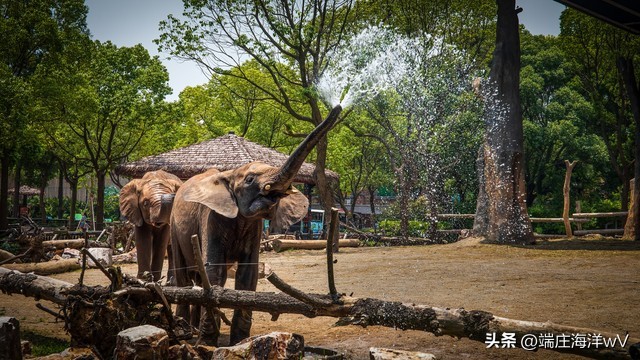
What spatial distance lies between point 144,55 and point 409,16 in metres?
11.9

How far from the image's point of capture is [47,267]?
1755 cm

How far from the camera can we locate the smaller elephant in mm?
11469

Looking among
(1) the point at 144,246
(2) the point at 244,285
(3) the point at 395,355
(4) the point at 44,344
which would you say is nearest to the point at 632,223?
(1) the point at 144,246

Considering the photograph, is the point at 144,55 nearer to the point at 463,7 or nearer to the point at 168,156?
the point at 168,156

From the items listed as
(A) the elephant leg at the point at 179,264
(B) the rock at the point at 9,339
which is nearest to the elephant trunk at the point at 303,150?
(A) the elephant leg at the point at 179,264

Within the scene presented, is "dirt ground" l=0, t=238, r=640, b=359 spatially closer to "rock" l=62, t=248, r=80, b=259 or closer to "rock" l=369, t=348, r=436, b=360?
"rock" l=369, t=348, r=436, b=360

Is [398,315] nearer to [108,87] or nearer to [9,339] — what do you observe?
[9,339]

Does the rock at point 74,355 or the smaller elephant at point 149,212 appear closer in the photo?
the rock at point 74,355

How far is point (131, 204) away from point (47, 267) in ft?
22.2

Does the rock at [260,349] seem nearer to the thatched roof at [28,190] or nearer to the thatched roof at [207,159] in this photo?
the thatched roof at [207,159]

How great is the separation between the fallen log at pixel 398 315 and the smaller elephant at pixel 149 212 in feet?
12.0

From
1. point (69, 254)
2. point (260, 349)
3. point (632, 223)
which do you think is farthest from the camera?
point (632, 223)

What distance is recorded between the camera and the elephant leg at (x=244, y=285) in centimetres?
822

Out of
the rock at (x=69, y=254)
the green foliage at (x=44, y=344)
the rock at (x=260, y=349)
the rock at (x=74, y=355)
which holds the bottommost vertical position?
the green foliage at (x=44, y=344)
